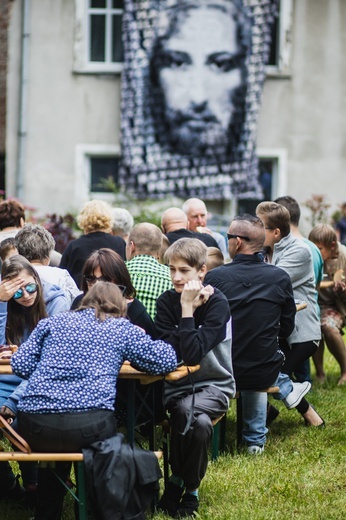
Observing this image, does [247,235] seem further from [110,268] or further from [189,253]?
[110,268]

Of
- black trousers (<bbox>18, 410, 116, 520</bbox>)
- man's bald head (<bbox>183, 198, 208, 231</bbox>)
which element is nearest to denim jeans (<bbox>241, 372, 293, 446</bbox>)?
black trousers (<bbox>18, 410, 116, 520</bbox>)

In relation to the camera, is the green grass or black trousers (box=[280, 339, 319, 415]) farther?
black trousers (box=[280, 339, 319, 415])

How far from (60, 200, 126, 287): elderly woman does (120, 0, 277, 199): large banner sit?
979 cm

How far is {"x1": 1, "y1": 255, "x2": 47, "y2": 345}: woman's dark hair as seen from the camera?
6.18 m

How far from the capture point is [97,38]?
760 inches

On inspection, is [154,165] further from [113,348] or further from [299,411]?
[113,348]

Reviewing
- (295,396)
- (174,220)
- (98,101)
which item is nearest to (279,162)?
(98,101)

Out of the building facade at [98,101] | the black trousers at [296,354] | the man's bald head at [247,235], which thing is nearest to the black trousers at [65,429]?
the man's bald head at [247,235]

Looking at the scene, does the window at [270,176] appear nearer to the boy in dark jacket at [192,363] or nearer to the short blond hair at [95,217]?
the short blond hair at [95,217]

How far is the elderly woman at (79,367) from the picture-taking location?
5.19 m

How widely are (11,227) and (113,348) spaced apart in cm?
370

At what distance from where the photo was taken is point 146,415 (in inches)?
242

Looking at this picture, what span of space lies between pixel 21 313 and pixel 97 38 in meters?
13.8

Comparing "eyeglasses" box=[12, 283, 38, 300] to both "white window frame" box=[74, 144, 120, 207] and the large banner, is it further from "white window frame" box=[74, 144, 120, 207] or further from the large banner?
"white window frame" box=[74, 144, 120, 207]
